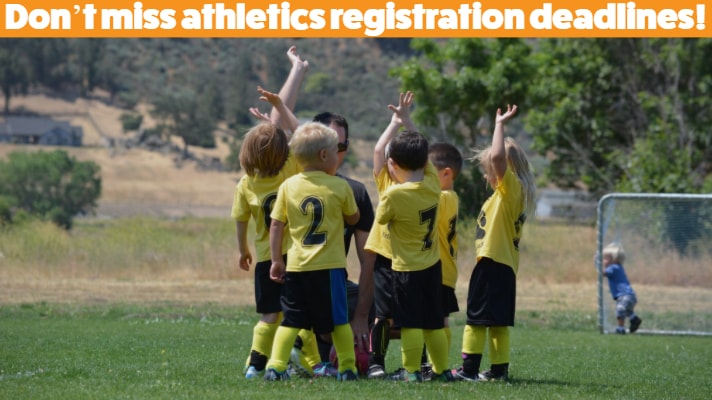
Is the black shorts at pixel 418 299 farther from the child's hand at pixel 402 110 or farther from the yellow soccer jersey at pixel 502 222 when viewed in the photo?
the child's hand at pixel 402 110

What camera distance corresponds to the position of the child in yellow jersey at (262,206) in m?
7.54

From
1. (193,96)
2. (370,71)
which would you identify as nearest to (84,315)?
(193,96)

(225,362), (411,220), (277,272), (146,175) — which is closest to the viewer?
(277,272)

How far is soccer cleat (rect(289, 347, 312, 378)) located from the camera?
25.2 ft

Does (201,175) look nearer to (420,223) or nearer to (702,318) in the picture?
(702,318)

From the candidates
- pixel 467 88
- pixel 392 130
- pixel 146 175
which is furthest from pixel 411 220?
pixel 146 175

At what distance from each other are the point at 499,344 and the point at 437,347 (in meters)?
0.63

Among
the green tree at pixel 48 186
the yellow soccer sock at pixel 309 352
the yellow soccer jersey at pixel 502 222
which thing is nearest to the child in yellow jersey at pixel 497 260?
the yellow soccer jersey at pixel 502 222

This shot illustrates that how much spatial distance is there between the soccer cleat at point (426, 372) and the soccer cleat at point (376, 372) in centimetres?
29

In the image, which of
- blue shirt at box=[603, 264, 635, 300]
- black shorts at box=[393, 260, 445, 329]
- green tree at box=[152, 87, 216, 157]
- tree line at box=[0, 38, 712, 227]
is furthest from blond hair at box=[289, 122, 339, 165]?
green tree at box=[152, 87, 216, 157]

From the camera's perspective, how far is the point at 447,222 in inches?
317

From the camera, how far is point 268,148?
752 cm

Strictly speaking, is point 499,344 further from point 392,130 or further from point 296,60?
point 296,60

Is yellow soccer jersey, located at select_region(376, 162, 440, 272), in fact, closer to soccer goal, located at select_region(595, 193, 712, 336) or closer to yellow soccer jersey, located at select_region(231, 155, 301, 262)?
yellow soccer jersey, located at select_region(231, 155, 301, 262)
